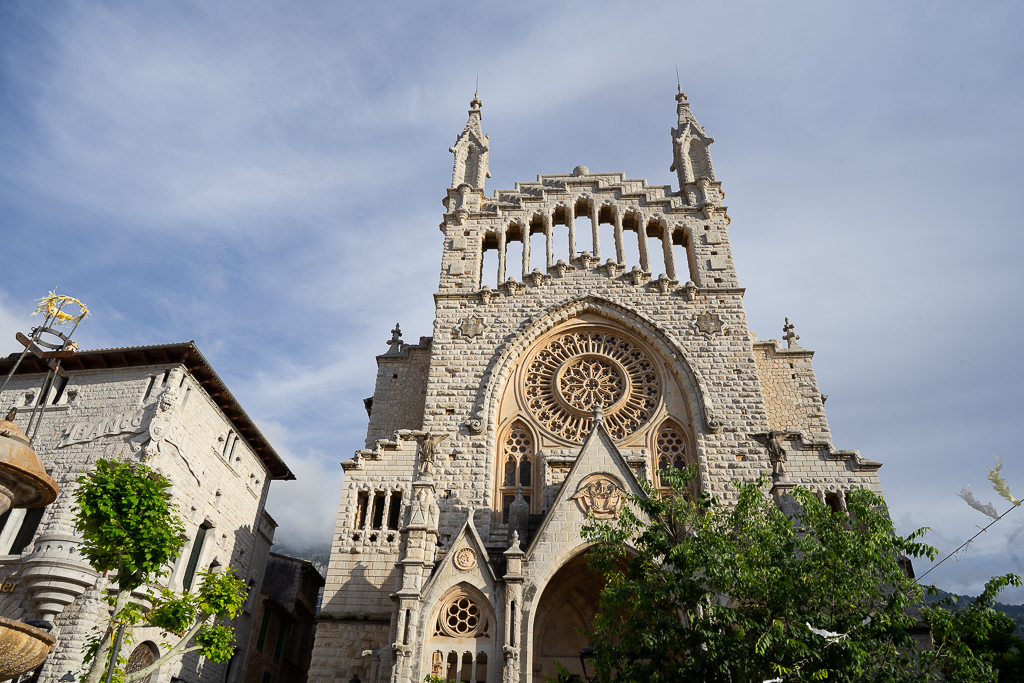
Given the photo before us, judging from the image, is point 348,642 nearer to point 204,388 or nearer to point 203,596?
point 203,596

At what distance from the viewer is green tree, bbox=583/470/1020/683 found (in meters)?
11.3

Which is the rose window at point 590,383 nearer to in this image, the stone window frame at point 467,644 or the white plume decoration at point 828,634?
the stone window frame at point 467,644

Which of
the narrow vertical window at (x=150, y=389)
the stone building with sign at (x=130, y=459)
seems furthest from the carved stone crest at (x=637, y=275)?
the narrow vertical window at (x=150, y=389)

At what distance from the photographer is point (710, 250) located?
1008 inches

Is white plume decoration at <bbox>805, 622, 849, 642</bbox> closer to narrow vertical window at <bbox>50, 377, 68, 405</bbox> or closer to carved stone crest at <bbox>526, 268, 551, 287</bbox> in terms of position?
carved stone crest at <bbox>526, 268, 551, 287</bbox>

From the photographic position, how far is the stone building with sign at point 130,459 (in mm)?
16609

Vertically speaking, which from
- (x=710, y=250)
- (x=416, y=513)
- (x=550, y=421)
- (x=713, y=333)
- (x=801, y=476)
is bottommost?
(x=416, y=513)

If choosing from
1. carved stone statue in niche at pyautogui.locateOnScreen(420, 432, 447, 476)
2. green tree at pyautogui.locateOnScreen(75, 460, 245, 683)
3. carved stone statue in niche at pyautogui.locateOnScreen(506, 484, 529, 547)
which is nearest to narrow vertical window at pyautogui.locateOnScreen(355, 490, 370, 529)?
carved stone statue in niche at pyautogui.locateOnScreen(420, 432, 447, 476)

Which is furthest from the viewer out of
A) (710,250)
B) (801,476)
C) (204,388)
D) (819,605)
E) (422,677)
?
(710,250)

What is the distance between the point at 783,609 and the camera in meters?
11.9

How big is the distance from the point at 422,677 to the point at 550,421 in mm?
9017

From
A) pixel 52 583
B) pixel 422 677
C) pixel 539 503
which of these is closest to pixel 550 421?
pixel 539 503

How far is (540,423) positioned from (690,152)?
1386cm

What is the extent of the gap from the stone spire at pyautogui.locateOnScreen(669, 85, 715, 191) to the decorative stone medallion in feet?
56.9
